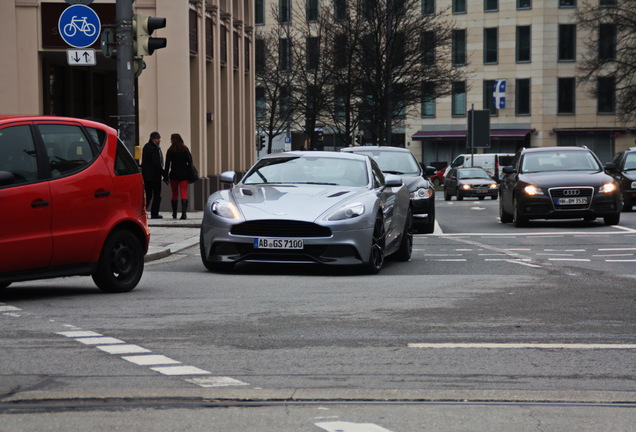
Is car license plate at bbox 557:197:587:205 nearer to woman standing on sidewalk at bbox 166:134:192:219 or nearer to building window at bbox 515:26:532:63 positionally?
woman standing on sidewalk at bbox 166:134:192:219

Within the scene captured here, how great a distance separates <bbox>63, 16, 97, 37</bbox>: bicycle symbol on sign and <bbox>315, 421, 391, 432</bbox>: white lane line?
41.9 feet

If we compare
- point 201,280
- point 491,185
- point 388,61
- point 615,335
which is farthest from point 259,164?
point 388,61

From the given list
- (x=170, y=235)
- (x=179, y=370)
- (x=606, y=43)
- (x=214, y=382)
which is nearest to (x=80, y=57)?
(x=170, y=235)

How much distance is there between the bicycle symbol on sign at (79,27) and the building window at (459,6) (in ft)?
236

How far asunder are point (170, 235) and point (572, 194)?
25.2ft

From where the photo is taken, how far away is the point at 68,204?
10.3 meters

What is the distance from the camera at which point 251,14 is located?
43.6 metres

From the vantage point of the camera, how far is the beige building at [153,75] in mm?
28062

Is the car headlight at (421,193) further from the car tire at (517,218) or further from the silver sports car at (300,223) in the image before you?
the silver sports car at (300,223)

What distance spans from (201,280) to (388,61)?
43.7 meters

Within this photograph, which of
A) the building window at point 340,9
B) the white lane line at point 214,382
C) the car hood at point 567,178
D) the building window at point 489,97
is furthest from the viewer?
the building window at point 489,97

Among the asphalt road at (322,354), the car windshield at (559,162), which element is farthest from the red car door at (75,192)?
the car windshield at (559,162)

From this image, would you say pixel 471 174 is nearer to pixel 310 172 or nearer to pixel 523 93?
pixel 310 172

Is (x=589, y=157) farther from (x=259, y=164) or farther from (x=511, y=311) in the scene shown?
Answer: (x=511, y=311)
